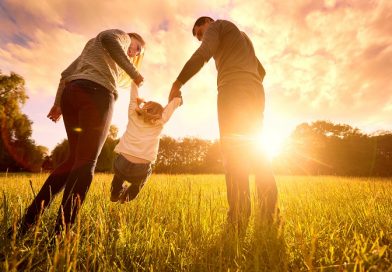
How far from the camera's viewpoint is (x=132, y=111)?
346cm

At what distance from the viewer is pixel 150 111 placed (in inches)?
135

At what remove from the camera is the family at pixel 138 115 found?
6.69 feet

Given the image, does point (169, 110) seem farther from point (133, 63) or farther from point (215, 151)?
point (215, 151)

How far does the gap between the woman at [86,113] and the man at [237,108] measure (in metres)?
0.70

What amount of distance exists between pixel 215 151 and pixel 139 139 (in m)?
33.2

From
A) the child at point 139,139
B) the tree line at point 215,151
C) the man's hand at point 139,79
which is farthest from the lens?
the tree line at point 215,151

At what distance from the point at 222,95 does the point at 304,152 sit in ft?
92.4

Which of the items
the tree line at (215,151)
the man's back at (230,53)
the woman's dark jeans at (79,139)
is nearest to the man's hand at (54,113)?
the woman's dark jeans at (79,139)

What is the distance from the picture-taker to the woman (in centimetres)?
192

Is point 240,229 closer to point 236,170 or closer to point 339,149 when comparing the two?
point 236,170

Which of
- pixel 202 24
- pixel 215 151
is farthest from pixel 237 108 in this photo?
pixel 215 151

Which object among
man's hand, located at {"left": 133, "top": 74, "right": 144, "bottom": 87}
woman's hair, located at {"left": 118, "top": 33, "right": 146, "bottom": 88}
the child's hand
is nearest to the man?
man's hand, located at {"left": 133, "top": 74, "right": 144, "bottom": 87}

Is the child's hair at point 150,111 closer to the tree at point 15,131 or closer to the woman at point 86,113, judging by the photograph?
the woman at point 86,113

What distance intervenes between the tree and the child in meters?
34.3
